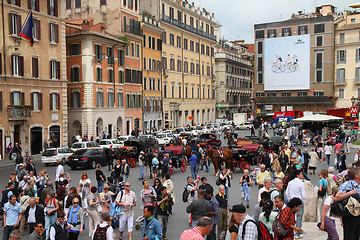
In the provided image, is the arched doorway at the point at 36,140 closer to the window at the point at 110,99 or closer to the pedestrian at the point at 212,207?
the window at the point at 110,99

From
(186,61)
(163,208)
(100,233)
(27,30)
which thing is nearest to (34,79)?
(27,30)

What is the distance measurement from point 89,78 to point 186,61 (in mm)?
27063

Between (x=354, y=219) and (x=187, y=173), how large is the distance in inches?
662

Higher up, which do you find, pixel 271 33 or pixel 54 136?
pixel 271 33

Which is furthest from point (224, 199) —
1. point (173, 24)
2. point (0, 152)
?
point (173, 24)

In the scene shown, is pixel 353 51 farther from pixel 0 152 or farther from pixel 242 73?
pixel 0 152

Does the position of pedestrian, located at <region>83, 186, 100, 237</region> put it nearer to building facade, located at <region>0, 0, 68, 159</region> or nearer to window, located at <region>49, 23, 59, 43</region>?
building facade, located at <region>0, 0, 68, 159</region>

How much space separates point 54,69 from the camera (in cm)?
3800

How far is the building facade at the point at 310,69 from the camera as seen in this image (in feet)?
250

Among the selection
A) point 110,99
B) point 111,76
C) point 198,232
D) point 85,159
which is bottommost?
point 85,159

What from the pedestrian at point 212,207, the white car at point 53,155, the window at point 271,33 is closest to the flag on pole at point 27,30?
the white car at point 53,155

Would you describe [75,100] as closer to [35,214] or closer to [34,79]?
[34,79]

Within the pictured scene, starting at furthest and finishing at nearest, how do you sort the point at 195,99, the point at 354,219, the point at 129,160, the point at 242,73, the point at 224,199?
the point at 242,73
the point at 195,99
the point at 129,160
the point at 224,199
the point at 354,219

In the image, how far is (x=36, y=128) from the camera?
118 feet
